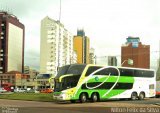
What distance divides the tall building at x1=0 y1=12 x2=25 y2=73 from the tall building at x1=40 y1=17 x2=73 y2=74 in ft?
67.6

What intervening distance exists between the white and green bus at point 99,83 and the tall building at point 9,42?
450 ft

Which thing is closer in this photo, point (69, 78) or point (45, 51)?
point (69, 78)

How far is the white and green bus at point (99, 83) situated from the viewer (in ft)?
138

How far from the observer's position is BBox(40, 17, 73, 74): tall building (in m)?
139

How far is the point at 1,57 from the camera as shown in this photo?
180875mm

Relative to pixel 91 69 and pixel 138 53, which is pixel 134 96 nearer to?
pixel 91 69

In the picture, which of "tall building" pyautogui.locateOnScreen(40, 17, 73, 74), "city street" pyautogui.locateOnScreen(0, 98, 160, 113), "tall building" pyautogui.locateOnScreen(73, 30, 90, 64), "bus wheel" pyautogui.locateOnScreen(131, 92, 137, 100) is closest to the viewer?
"city street" pyautogui.locateOnScreen(0, 98, 160, 113)

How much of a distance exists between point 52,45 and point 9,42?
42.1 meters

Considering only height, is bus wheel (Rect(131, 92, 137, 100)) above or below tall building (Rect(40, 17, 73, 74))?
below

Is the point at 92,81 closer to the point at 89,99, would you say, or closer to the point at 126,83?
the point at 89,99

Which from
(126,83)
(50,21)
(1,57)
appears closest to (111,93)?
(126,83)

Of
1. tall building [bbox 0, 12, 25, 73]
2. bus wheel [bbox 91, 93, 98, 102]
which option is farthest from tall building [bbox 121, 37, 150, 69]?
tall building [bbox 0, 12, 25, 73]

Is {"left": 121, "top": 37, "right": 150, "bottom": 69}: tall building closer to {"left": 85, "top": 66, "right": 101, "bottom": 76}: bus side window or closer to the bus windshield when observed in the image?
{"left": 85, "top": 66, "right": 101, "bottom": 76}: bus side window

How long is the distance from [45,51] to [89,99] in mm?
120743
